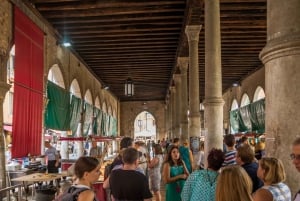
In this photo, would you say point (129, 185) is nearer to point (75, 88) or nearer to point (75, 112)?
point (75, 112)

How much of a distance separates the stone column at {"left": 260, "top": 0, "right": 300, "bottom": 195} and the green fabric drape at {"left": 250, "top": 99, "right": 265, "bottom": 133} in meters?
16.5

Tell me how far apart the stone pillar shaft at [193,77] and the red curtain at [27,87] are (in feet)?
14.9

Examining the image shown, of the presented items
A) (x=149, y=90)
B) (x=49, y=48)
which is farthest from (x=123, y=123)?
(x=49, y=48)

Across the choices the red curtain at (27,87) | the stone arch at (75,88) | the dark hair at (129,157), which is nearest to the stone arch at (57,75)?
the stone arch at (75,88)

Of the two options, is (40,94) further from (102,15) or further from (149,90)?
(149,90)

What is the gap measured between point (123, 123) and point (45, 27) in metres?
26.1

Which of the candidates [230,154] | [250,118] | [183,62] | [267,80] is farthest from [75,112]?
[267,80]

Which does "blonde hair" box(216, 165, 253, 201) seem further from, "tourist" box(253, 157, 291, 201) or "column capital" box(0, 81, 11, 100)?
"column capital" box(0, 81, 11, 100)

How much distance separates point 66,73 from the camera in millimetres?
15680

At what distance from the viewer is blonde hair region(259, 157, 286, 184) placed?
3000 mm

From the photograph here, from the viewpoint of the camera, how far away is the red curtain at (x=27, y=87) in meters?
9.98

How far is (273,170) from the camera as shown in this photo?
301cm

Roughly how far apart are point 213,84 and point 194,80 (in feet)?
12.9

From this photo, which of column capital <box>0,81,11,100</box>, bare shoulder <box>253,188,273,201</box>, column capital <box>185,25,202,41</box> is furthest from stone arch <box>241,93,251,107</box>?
bare shoulder <box>253,188,273,201</box>
